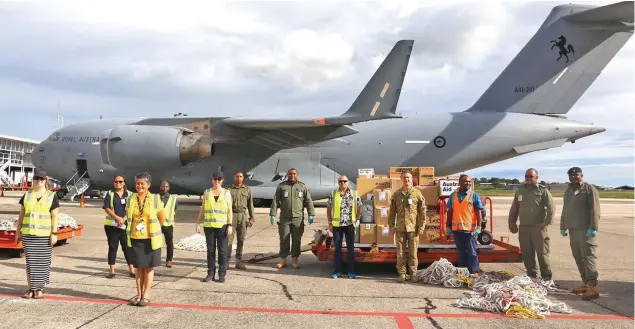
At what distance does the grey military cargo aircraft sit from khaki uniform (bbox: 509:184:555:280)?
8.03 metres

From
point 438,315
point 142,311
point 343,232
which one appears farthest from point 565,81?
point 142,311

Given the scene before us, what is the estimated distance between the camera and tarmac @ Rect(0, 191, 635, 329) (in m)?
4.45

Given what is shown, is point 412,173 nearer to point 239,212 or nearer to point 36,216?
point 239,212

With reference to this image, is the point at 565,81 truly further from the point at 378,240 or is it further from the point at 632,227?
the point at 378,240

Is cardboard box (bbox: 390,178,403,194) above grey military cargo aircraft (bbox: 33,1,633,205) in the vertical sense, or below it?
below

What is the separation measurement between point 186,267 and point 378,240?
337 cm

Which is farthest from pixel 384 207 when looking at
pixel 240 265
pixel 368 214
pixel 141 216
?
pixel 141 216

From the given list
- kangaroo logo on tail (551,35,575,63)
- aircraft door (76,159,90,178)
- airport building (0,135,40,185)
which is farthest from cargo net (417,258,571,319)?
airport building (0,135,40,185)

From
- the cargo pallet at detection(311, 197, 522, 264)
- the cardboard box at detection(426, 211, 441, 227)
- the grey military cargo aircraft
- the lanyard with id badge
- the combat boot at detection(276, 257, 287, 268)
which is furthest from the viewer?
the grey military cargo aircraft

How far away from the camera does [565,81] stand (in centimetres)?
1625

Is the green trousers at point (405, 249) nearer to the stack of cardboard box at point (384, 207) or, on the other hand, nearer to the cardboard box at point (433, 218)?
the stack of cardboard box at point (384, 207)

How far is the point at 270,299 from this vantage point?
17.6 ft

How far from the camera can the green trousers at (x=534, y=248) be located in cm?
630

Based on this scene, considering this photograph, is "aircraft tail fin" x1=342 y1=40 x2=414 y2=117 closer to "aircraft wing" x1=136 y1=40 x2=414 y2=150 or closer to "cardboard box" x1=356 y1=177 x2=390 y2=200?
"aircraft wing" x1=136 y1=40 x2=414 y2=150
